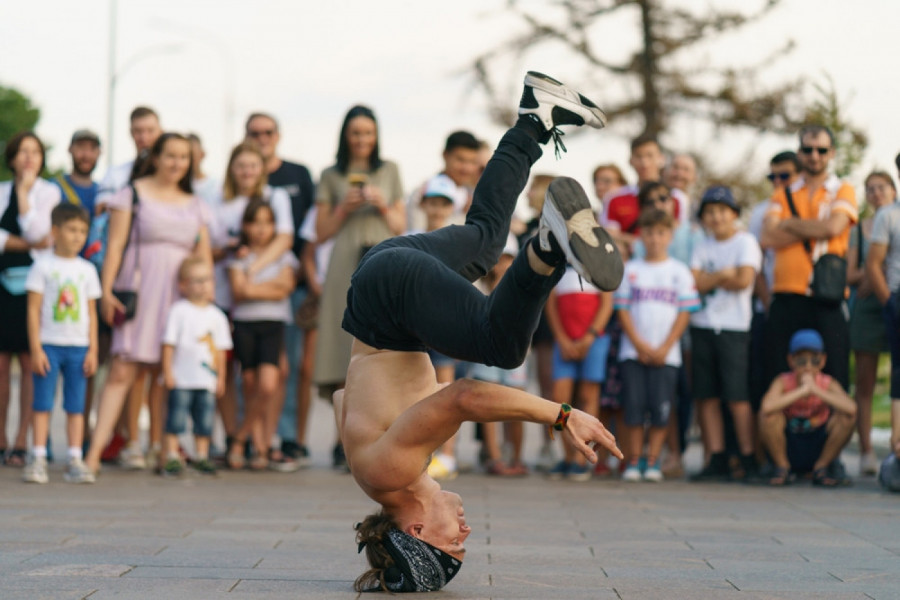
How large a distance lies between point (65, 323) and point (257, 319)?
165 cm

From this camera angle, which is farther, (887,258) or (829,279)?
(887,258)

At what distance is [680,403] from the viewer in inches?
430

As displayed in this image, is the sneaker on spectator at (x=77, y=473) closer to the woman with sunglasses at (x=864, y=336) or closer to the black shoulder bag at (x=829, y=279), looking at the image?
the black shoulder bag at (x=829, y=279)

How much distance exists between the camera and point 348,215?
10414mm

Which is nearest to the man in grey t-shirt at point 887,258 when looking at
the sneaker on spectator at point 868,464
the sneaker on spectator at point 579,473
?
the sneaker on spectator at point 868,464

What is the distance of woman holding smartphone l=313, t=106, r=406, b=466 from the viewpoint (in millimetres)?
10195

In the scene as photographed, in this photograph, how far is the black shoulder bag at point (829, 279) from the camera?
9.91 metres

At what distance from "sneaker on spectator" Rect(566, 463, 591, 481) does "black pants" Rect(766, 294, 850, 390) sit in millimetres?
1662

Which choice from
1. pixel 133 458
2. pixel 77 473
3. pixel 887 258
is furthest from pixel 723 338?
pixel 77 473

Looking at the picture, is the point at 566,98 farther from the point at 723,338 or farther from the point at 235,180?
the point at 235,180

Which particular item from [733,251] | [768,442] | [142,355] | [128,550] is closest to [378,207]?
[142,355]

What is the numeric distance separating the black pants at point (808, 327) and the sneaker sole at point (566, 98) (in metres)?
4.41

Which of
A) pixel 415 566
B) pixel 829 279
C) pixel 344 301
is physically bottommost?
pixel 415 566

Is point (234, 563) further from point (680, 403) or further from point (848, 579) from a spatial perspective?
point (680, 403)
